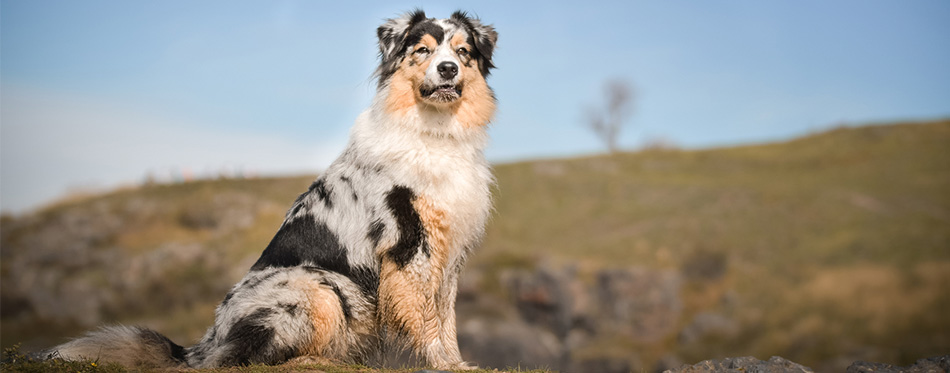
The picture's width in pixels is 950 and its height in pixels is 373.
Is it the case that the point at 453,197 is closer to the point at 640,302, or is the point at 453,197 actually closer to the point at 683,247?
the point at 640,302

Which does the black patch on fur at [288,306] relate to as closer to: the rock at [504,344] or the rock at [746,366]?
the rock at [746,366]

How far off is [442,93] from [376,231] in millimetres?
1602

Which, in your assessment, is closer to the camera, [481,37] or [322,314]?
[322,314]

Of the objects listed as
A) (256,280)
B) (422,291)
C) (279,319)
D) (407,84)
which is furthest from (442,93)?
(279,319)

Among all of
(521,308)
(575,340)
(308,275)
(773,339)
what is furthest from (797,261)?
(308,275)

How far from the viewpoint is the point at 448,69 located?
716 cm

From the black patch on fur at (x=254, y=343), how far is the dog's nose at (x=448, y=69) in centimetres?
291

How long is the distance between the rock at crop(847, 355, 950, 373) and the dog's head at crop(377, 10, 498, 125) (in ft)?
15.7

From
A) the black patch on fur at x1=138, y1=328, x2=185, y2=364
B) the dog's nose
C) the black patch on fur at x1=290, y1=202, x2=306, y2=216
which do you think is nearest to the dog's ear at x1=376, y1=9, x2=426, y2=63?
the dog's nose

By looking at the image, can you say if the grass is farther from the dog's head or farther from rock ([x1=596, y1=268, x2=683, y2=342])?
rock ([x1=596, y1=268, x2=683, y2=342])

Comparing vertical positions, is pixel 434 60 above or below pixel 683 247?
above

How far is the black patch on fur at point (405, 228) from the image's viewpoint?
6910 millimetres

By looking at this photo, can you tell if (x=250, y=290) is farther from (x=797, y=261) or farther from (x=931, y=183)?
(x=931, y=183)

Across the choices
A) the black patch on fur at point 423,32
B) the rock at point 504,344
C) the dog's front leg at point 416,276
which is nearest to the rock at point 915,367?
the dog's front leg at point 416,276
